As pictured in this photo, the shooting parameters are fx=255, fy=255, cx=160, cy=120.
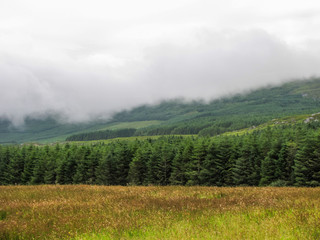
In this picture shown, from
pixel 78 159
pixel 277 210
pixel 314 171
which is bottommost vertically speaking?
pixel 314 171

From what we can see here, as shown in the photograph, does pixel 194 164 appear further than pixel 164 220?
Yes

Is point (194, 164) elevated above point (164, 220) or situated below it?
below

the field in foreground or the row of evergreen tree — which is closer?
the field in foreground

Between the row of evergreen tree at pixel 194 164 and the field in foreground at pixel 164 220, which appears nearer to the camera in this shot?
the field in foreground at pixel 164 220

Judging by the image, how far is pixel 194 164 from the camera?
75.3 m

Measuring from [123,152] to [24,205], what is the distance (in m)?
71.3

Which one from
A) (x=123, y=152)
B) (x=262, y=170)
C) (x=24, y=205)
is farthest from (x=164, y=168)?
(x=24, y=205)

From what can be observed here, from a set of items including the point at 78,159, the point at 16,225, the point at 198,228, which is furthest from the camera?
the point at 78,159

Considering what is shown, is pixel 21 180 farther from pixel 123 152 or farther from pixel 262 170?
pixel 262 170

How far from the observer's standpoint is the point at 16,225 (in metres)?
8.81

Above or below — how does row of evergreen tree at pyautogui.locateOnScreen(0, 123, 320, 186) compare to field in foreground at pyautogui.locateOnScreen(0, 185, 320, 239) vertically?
below

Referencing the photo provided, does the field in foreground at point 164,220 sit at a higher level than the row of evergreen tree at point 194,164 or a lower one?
higher

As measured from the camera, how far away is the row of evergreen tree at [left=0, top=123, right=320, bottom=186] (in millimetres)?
65875

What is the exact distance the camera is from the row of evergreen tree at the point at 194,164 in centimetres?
6588
